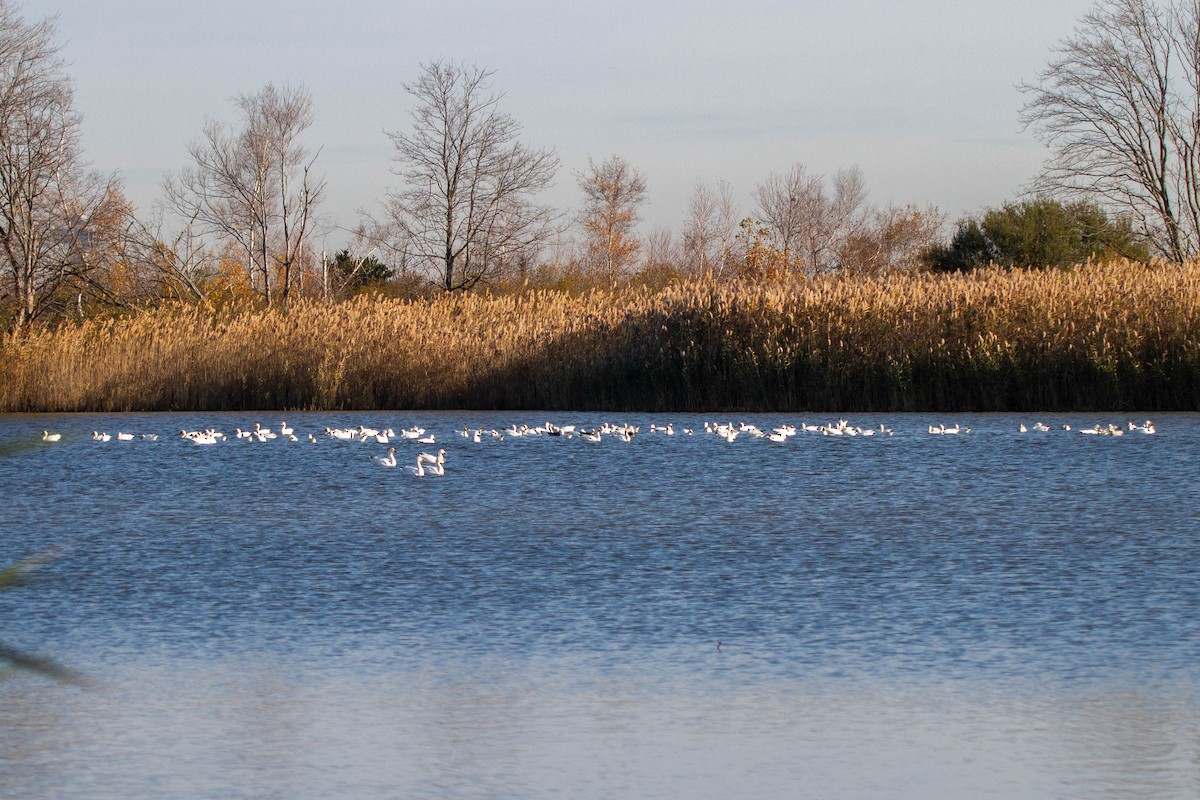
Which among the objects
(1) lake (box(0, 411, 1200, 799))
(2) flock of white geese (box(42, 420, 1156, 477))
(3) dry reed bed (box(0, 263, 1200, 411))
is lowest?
(1) lake (box(0, 411, 1200, 799))

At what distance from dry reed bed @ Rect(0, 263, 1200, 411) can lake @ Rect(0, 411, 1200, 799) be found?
7685mm

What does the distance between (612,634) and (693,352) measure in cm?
1458

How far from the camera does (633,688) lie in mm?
4285

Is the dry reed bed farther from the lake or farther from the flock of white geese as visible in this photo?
the lake

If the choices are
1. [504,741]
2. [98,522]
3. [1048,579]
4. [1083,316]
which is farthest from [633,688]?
[1083,316]

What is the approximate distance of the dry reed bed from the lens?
58.7ft

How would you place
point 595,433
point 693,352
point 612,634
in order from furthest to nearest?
1. point 693,352
2. point 595,433
3. point 612,634

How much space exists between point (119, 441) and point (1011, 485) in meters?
8.42

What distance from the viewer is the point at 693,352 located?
1955 centimetres

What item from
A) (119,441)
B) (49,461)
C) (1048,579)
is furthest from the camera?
(119,441)

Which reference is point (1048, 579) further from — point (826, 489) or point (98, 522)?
point (98, 522)

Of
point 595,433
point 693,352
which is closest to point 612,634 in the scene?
point 595,433

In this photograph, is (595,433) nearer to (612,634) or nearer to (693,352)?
(693,352)

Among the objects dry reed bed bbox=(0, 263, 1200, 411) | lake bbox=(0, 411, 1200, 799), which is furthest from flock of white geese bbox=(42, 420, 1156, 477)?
dry reed bed bbox=(0, 263, 1200, 411)
